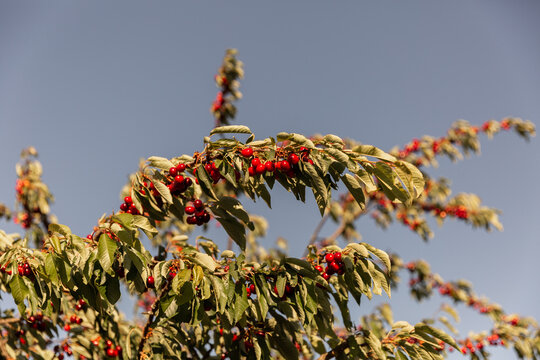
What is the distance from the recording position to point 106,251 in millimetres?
2031

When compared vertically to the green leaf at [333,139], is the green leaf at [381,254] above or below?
below

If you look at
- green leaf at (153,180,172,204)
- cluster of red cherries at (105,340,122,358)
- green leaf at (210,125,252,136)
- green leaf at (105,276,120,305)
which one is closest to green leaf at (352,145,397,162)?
green leaf at (210,125,252,136)

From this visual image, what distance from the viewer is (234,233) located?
8.39 feet

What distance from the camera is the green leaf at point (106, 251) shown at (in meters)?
2.00

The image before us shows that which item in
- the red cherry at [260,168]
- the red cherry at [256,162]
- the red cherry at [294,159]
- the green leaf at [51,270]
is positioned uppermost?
the red cherry at [294,159]

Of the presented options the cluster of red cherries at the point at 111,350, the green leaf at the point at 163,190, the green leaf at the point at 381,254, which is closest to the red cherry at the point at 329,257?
the green leaf at the point at 381,254

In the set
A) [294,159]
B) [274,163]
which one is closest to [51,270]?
[274,163]

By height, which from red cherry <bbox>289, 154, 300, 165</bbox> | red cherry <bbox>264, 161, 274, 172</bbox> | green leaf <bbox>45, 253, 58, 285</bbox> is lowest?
green leaf <bbox>45, 253, 58, 285</bbox>

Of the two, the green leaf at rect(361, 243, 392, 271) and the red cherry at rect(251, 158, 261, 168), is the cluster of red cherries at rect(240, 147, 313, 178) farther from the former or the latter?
the green leaf at rect(361, 243, 392, 271)

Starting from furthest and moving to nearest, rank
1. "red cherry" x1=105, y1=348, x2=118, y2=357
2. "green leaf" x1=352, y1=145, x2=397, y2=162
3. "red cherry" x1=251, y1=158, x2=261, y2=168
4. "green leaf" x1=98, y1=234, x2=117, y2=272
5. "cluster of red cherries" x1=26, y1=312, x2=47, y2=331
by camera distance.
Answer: "cluster of red cherries" x1=26, y1=312, x2=47, y2=331
"red cherry" x1=105, y1=348, x2=118, y2=357
"red cherry" x1=251, y1=158, x2=261, y2=168
"green leaf" x1=352, y1=145, x2=397, y2=162
"green leaf" x1=98, y1=234, x2=117, y2=272

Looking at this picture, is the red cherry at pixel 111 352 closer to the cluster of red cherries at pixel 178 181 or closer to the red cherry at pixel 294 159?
the cluster of red cherries at pixel 178 181

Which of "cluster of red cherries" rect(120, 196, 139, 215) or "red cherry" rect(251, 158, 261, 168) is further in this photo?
"cluster of red cherries" rect(120, 196, 139, 215)

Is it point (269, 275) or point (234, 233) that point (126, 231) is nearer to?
point (234, 233)

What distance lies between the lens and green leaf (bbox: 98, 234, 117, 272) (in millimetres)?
1995
